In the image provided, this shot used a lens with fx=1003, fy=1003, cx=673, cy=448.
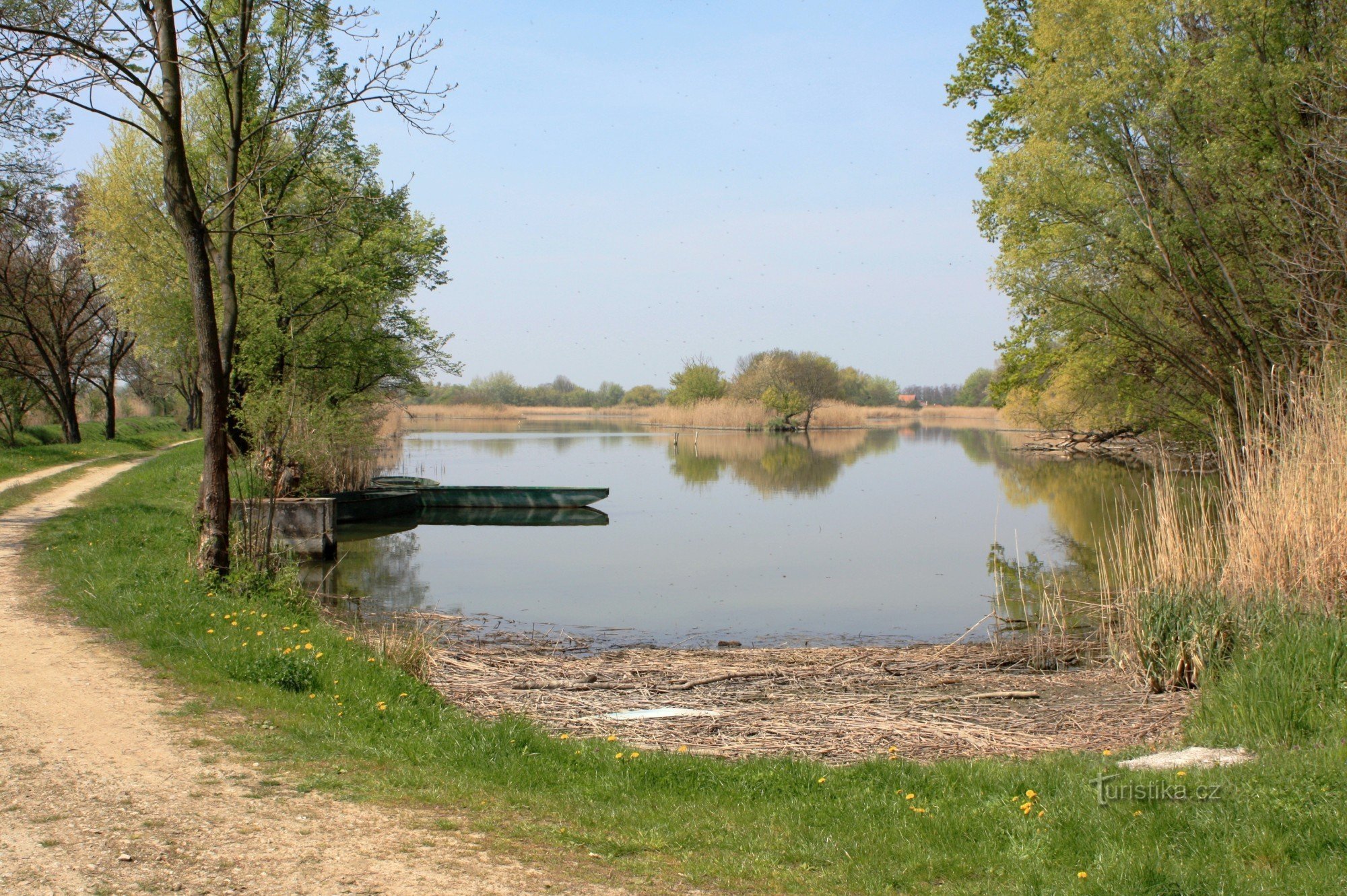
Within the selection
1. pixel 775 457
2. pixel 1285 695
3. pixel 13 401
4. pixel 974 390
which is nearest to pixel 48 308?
pixel 13 401

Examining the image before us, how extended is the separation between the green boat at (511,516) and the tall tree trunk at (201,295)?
1532 centimetres

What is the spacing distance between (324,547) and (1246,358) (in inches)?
690

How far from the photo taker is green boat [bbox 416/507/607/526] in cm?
2656

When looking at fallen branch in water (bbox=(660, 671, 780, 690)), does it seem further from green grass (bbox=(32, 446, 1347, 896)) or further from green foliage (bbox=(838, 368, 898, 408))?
green foliage (bbox=(838, 368, 898, 408))

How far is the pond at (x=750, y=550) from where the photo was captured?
1413cm

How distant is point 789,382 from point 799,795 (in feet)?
262

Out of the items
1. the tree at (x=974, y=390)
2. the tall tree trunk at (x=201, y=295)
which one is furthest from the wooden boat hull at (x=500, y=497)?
the tree at (x=974, y=390)

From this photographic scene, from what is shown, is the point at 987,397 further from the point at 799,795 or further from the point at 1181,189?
the point at 799,795

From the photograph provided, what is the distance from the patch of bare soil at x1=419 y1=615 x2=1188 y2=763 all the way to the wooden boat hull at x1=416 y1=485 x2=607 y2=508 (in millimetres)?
16789

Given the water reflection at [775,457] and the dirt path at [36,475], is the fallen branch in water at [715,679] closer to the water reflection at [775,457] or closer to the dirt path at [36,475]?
the dirt path at [36,475]

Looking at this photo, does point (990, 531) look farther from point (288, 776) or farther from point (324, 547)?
point (288, 776)

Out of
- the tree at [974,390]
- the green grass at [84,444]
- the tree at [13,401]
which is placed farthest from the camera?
the tree at [974,390]

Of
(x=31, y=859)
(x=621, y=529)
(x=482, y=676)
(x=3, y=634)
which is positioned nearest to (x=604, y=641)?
(x=482, y=676)

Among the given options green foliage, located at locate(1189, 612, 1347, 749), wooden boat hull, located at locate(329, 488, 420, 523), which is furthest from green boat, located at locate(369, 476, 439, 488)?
green foliage, located at locate(1189, 612, 1347, 749)
